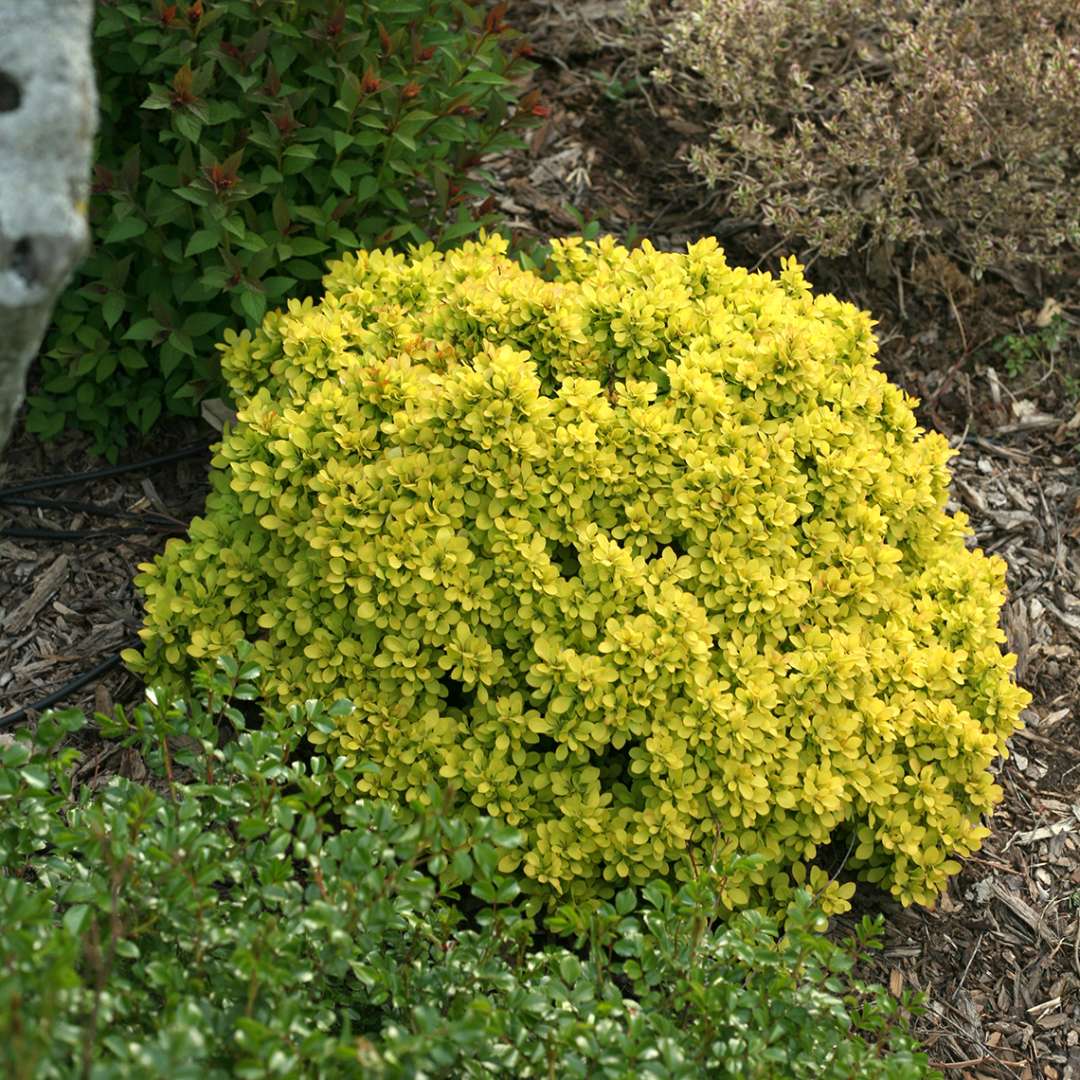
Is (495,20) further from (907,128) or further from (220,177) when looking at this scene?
(907,128)

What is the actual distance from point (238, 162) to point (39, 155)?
1.80m

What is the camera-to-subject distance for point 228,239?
11.6ft

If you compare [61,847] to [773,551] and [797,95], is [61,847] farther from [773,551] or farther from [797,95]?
[797,95]

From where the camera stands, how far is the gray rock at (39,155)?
1.64 m

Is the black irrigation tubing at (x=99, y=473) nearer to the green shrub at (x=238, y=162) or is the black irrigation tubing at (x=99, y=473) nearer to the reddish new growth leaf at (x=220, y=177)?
the green shrub at (x=238, y=162)

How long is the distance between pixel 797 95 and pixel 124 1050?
4.08 metres

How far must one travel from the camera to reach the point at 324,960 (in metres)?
2.21

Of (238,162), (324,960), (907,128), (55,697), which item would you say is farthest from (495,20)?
(324,960)

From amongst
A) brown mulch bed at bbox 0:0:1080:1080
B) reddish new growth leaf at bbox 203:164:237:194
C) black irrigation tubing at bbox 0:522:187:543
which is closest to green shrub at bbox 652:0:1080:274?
brown mulch bed at bbox 0:0:1080:1080

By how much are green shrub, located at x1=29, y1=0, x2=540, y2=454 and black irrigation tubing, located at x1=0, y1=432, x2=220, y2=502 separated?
9 cm

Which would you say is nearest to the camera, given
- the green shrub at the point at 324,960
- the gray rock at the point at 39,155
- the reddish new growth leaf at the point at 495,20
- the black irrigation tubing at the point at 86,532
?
the gray rock at the point at 39,155

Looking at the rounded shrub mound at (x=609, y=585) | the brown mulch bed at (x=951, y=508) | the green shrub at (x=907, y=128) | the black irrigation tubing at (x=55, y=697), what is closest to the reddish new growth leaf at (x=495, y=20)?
the brown mulch bed at (x=951, y=508)

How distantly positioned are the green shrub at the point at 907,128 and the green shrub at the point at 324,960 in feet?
9.53

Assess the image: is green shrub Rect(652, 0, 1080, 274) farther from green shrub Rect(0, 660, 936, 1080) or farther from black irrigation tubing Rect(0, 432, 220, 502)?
green shrub Rect(0, 660, 936, 1080)
